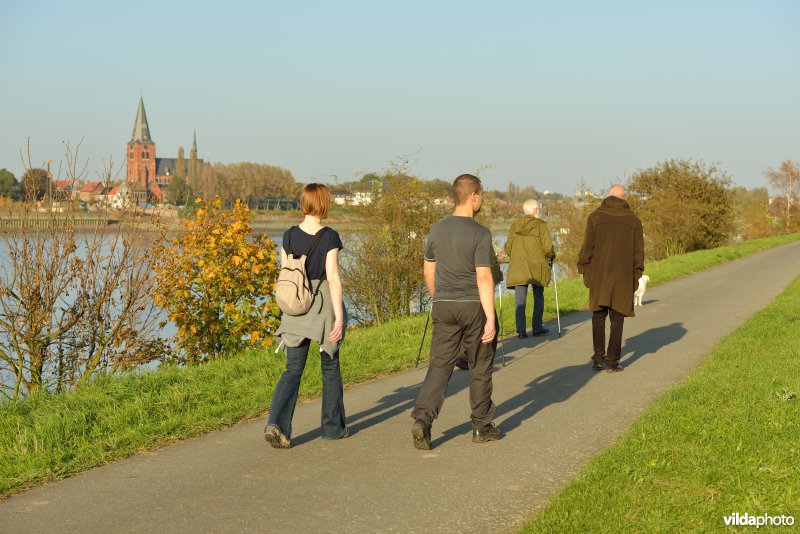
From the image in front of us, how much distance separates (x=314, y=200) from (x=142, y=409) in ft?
8.29

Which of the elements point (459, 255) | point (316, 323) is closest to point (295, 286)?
point (316, 323)

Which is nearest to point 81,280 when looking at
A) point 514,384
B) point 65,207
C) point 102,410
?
point 65,207

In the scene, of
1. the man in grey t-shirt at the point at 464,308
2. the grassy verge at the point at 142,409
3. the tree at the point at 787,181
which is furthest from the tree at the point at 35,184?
the tree at the point at 787,181

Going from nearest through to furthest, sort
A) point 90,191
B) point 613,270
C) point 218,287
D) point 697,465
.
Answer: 1. point 697,465
2. point 613,270
3. point 90,191
4. point 218,287

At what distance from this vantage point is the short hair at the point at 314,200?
21.6 ft

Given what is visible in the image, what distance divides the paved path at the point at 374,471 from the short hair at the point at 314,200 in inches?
68.5

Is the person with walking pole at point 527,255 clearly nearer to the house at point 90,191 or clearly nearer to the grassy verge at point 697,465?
the grassy verge at point 697,465

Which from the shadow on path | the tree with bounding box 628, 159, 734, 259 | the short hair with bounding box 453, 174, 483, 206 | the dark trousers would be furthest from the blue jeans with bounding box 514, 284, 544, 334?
the tree with bounding box 628, 159, 734, 259

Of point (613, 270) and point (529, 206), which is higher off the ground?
point (529, 206)

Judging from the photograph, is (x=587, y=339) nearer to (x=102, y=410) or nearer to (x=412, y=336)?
(x=412, y=336)

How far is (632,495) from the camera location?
17.0 feet

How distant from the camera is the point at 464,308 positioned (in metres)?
6.60

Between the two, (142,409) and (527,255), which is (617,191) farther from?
(142,409)

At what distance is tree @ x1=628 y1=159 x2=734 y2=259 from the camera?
33350mm
